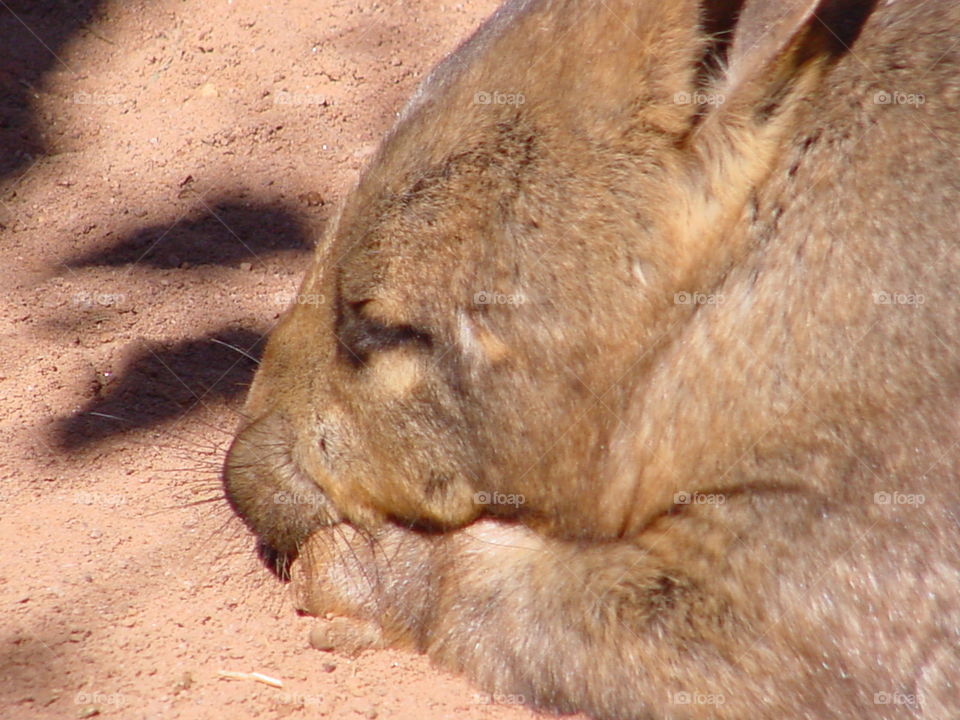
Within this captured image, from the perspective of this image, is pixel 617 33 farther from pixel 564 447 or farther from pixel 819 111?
pixel 564 447

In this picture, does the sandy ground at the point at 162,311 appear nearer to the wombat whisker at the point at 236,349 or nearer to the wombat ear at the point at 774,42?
the wombat whisker at the point at 236,349

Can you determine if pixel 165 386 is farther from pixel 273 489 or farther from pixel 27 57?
pixel 27 57

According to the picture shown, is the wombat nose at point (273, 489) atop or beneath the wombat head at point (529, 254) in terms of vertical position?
beneath

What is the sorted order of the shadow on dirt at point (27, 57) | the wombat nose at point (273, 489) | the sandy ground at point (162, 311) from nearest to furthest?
1. the sandy ground at point (162, 311)
2. the wombat nose at point (273, 489)
3. the shadow on dirt at point (27, 57)

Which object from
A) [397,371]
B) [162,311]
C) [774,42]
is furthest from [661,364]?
[162,311]

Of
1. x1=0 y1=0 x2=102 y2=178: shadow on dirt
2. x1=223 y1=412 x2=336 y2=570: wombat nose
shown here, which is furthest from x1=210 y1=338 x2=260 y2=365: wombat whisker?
x1=0 y1=0 x2=102 y2=178: shadow on dirt

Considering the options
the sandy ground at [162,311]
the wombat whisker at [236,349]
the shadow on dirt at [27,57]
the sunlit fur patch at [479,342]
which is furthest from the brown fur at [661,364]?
the shadow on dirt at [27,57]

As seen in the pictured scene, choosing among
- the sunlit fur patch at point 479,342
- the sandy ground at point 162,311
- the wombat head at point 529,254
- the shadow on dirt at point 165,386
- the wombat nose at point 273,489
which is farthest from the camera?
the shadow on dirt at point 165,386
